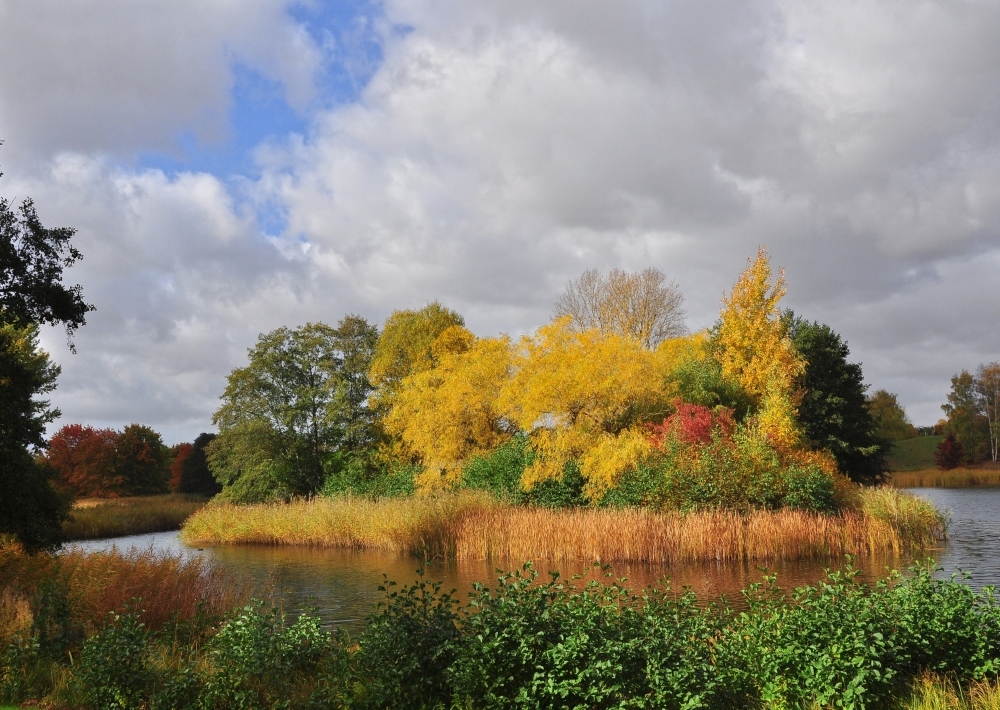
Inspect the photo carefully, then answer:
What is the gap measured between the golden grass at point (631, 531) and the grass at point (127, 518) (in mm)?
17681

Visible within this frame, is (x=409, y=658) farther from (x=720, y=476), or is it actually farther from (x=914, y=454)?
(x=914, y=454)

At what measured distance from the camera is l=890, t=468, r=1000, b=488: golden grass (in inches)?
2507

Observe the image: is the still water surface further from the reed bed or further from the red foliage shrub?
the red foliage shrub

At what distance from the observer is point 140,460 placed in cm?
6244

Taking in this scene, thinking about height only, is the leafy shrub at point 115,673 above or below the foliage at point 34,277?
below

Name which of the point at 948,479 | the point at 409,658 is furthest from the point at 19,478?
the point at 948,479

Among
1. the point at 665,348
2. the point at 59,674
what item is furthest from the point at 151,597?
the point at 665,348

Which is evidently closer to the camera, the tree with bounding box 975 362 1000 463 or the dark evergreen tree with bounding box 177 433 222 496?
the dark evergreen tree with bounding box 177 433 222 496

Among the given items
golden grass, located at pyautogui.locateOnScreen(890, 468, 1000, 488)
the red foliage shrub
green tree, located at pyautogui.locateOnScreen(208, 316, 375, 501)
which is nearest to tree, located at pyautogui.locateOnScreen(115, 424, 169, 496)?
green tree, located at pyautogui.locateOnScreen(208, 316, 375, 501)

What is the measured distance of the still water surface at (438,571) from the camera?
57.4 ft

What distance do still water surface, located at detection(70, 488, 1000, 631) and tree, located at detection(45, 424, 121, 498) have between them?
108ft

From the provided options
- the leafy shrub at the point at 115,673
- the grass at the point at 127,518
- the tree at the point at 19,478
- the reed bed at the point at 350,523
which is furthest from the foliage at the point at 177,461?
the leafy shrub at the point at 115,673

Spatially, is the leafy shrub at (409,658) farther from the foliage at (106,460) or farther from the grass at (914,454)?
the grass at (914,454)

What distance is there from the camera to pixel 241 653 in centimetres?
821
